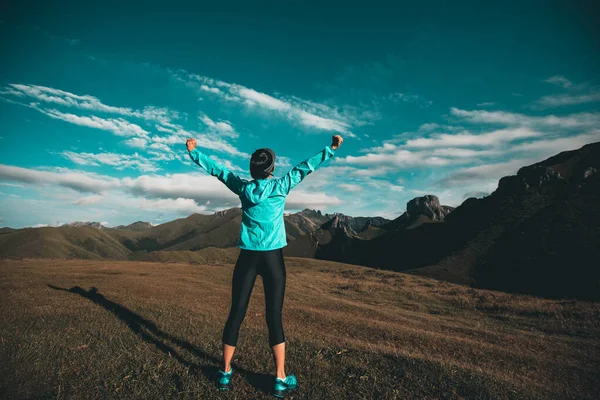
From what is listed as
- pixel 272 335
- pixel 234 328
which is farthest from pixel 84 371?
pixel 272 335

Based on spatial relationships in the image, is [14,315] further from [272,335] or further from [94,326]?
[272,335]

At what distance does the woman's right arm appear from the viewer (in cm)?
523

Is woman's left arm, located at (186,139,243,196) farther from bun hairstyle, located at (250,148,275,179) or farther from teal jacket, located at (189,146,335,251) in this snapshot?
bun hairstyle, located at (250,148,275,179)

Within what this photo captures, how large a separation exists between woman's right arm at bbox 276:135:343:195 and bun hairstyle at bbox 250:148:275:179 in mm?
280

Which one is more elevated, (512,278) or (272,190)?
(272,190)

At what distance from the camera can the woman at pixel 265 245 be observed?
5090mm

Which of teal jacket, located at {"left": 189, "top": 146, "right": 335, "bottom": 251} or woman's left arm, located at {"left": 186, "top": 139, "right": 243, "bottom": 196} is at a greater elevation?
woman's left arm, located at {"left": 186, "top": 139, "right": 243, "bottom": 196}

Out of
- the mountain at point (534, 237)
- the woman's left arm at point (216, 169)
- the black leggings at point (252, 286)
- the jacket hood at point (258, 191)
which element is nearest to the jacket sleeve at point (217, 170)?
the woman's left arm at point (216, 169)

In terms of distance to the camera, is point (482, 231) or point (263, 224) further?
point (482, 231)

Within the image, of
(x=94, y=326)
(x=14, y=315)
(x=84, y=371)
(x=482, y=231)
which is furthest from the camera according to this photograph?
(x=482, y=231)

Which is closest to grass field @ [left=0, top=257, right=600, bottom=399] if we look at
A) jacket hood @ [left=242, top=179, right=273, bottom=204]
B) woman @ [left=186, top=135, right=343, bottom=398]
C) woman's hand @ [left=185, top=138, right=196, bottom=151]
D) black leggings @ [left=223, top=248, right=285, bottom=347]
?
woman @ [left=186, top=135, right=343, bottom=398]

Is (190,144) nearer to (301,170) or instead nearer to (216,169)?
(216,169)

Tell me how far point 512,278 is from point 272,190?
14573 cm

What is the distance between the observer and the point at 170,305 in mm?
12500
